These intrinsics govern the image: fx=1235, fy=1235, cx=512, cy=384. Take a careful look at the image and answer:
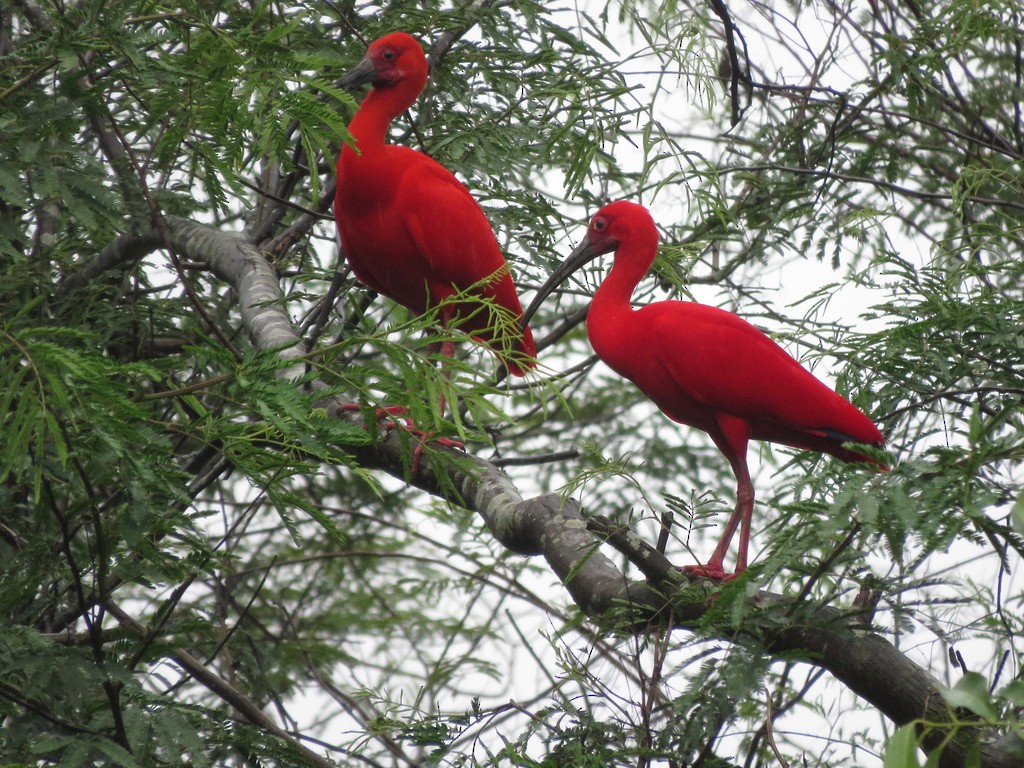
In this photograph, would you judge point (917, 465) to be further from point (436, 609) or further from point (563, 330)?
point (436, 609)

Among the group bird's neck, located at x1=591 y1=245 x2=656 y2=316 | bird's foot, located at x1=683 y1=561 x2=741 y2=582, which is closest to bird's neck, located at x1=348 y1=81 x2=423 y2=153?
bird's neck, located at x1=591 y1=245 x2=656 y2=316

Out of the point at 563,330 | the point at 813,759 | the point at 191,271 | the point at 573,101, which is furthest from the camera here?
the point at 563,330

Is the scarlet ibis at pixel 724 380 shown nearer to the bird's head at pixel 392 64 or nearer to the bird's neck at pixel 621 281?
the bird's neck at pixel 621 281

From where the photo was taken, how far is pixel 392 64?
4770mm

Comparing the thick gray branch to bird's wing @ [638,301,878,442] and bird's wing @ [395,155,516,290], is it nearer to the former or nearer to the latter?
bird's wing @ [395,155,516,290]

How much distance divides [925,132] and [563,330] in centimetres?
258

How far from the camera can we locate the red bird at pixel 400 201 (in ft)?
15.5

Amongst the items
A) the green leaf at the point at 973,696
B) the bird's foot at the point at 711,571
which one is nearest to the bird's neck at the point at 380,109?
the bird's foot at the point at 711,571

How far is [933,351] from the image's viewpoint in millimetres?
3678

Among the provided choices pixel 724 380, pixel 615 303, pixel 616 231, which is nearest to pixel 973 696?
pixel 724 380

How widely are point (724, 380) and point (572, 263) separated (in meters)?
1.02

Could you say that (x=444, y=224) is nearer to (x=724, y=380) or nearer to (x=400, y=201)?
(x=400, y=201)

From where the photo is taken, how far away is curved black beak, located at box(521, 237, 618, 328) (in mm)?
4930

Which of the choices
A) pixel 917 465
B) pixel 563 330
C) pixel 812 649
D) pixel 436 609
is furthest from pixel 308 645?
pixel 917 465
